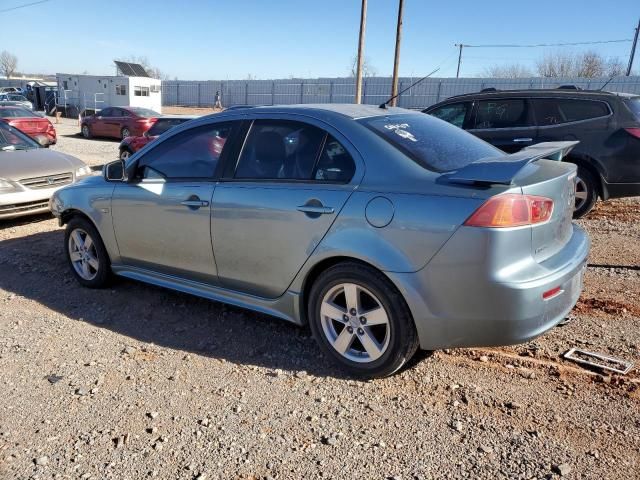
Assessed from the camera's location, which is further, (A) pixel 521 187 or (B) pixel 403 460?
(A) pixel 521 187

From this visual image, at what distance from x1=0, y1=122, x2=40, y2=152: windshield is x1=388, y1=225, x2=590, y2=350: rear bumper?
24.6ft

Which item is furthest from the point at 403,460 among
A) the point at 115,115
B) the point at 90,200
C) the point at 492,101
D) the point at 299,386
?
the point at 115,115

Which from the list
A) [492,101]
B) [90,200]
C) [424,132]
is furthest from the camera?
[492,101]

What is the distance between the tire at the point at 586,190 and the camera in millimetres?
7124

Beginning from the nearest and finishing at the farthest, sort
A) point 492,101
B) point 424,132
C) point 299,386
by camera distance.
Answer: point 299,386 → point 424,132 → point 492,101

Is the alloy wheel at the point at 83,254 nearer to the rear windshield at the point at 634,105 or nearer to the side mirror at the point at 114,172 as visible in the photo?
the side mirror at the point at 114,172

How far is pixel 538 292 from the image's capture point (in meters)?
2.90

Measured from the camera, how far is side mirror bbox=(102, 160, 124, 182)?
15.2 ft

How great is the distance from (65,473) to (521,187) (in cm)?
270

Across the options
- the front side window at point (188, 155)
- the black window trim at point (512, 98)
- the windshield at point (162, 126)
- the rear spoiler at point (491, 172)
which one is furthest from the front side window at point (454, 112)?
the windshield at point (162, 126)

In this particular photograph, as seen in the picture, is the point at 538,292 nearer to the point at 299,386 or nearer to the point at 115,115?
the point at 299,386

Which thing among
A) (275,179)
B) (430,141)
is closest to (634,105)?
(430,141)

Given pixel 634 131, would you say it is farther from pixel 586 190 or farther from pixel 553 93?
pixel 553 93

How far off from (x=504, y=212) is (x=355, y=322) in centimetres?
110
